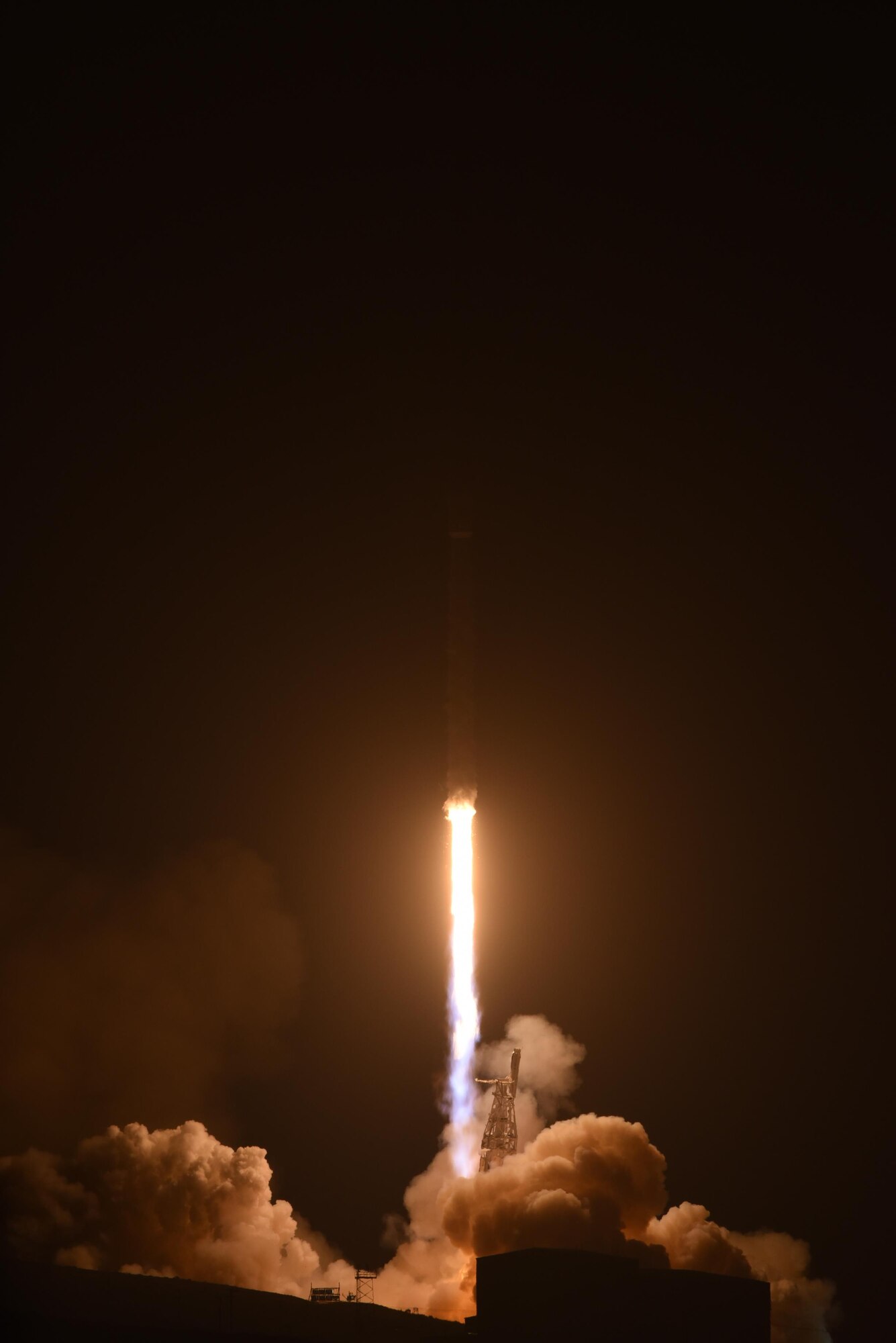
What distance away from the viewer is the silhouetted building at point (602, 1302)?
79750mm

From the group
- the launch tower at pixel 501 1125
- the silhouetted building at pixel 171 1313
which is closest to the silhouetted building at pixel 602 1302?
the silhouetted building at pixel 171 1313

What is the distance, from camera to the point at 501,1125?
95.1m

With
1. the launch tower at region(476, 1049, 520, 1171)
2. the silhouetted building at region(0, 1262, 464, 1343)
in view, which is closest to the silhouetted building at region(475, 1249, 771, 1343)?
the silhouetted building at region(0, 1262, 464, 1343)

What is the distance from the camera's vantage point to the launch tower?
94.6 metres

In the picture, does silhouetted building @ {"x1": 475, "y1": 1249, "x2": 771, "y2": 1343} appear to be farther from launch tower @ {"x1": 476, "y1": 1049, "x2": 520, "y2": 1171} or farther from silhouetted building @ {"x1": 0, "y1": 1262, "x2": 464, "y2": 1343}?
launch tower @ {"x1": 476, "y1": 1049, "x2": 520, "y2": 1171}

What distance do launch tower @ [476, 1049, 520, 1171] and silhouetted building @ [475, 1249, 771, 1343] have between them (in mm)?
10313

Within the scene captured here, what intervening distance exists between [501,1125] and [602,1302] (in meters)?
15.6

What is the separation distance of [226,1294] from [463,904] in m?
20.4

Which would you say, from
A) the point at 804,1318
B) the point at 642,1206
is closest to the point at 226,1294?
the point at 642,1206

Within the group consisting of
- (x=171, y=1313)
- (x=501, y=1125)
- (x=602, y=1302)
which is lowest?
(x=602, y=1302)

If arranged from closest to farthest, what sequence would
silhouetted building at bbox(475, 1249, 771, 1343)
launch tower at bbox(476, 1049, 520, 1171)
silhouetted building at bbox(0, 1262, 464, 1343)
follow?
silhouetted building at bbox(475, 1249, 771, 1343), silhouetted building at bbox(0, 1262, 464, 1343), launch tower at bbox(476, 1049, 520, 1171)

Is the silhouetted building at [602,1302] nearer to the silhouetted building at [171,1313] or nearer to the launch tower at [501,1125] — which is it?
the silhouetted building at [171,1313]

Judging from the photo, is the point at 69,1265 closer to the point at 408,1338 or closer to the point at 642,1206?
the point at 408,1338

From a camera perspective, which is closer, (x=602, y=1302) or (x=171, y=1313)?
(x=602, y=1302)
